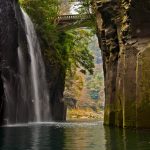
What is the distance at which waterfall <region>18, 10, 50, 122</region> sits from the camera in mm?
39438

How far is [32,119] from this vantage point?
40.7 metres

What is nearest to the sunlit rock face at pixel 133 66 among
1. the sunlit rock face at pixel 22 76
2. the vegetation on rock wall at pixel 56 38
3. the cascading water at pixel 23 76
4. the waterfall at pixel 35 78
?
the sunlit rock face at pixel 22 76

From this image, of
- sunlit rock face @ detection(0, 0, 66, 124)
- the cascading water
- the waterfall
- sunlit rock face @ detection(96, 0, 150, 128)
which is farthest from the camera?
the waterfall

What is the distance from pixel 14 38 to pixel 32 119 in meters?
9.33

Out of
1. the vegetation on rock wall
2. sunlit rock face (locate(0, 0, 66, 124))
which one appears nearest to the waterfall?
sunlit rock face (locate(0, 0, 66, 124))

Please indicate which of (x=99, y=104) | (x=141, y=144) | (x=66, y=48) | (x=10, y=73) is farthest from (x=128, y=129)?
(x=99, y=104)

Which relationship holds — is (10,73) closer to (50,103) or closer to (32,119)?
Result: (32,119)

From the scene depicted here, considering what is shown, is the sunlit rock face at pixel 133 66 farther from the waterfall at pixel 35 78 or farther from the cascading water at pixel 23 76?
the waterfall at pixel 35 78

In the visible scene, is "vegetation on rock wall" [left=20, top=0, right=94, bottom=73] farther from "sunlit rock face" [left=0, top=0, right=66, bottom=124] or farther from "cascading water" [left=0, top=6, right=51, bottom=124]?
"cascading water" [left=0, top=6, right=51, bottom=124]

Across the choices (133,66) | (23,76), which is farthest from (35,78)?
(133,66)

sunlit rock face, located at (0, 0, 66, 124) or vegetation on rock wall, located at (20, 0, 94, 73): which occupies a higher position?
vegetation on rock wall, located at (20, 0, 94, 73)

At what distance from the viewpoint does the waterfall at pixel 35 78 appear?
3944 centimetres

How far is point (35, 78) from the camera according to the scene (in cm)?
4231

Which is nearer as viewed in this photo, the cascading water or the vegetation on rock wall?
A: the cascading water
